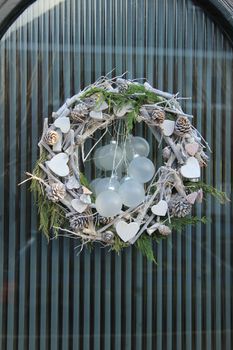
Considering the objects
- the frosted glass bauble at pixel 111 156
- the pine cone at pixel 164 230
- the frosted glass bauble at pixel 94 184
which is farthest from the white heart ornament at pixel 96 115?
the pine cone at pixel 164 230

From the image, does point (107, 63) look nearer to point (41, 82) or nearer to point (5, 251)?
point (41, 82)

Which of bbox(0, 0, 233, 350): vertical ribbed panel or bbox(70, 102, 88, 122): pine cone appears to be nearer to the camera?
bbox(70, 102, 88, 122): pine cone

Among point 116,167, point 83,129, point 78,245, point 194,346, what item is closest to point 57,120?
point 83,129

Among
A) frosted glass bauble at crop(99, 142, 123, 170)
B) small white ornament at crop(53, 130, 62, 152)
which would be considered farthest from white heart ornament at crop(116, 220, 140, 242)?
small white ornament at crop(53, 130, 62, 152)

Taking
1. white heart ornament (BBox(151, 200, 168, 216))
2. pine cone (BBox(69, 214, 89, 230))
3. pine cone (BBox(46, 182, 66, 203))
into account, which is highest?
pine cone (BBox(46, 182, 66, 203))

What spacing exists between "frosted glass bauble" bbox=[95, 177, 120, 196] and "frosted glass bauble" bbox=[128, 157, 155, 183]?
0.21ft

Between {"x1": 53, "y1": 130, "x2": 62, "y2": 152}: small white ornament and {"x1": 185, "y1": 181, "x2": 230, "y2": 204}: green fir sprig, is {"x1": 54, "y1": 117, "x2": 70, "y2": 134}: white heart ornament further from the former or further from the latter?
{"x1": 185, "y1": 181, "x2": 230, "y2": 204}: green fir sprig

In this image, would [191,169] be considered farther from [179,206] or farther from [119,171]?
[119,171]

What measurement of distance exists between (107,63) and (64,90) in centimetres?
20

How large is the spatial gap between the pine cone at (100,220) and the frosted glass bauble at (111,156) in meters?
0.20

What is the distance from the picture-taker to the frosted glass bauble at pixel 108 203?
8.32 feet

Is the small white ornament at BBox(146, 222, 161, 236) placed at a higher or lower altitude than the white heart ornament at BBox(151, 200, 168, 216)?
lower

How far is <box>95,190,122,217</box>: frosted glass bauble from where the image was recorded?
254 centimetres

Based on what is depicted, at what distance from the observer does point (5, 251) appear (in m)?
Result: 2.72
